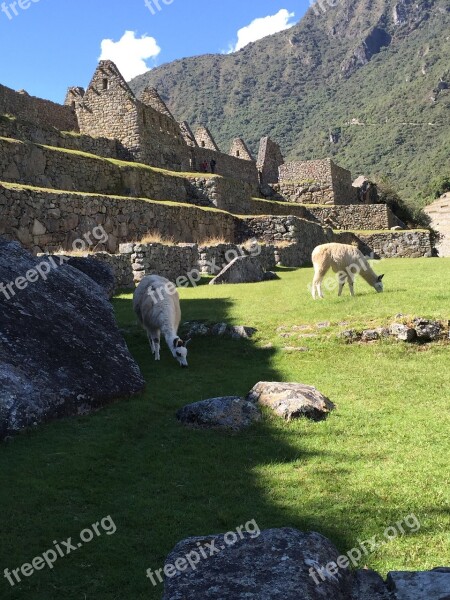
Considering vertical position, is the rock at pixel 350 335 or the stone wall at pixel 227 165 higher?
the stone wall at pixel 227 165

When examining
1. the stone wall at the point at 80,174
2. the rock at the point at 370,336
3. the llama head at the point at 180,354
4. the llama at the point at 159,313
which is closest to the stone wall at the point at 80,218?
the stone wall at the point at 80,174

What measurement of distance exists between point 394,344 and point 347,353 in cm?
68

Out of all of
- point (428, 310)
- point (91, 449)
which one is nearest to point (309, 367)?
point (428, 310)

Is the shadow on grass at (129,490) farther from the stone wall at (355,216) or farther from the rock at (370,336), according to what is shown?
the stone wall at (355,216)

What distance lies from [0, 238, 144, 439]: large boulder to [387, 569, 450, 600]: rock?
343 centimetres

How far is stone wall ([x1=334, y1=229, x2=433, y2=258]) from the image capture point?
31.3 meters

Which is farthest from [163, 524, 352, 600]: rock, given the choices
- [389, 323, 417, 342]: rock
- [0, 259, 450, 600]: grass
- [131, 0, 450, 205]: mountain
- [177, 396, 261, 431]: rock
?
[131, 0, 450, 205]: mountain

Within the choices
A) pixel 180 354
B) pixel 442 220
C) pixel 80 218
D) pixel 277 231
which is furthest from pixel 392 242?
pixel 180 354

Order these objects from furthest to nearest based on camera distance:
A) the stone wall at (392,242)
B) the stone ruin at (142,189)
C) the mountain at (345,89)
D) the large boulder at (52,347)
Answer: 1. the mountain at (345,89)
2. the stone wall at (392,242)
3. the stone ruin at (142,189)
4. the large boulder at (52,347)

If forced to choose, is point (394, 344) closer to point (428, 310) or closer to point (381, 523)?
point (428, 310)

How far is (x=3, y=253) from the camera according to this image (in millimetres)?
7227

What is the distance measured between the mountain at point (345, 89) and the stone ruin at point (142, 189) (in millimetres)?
29195

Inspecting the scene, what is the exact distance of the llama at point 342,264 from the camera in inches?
486

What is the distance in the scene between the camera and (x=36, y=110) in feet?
85.5
